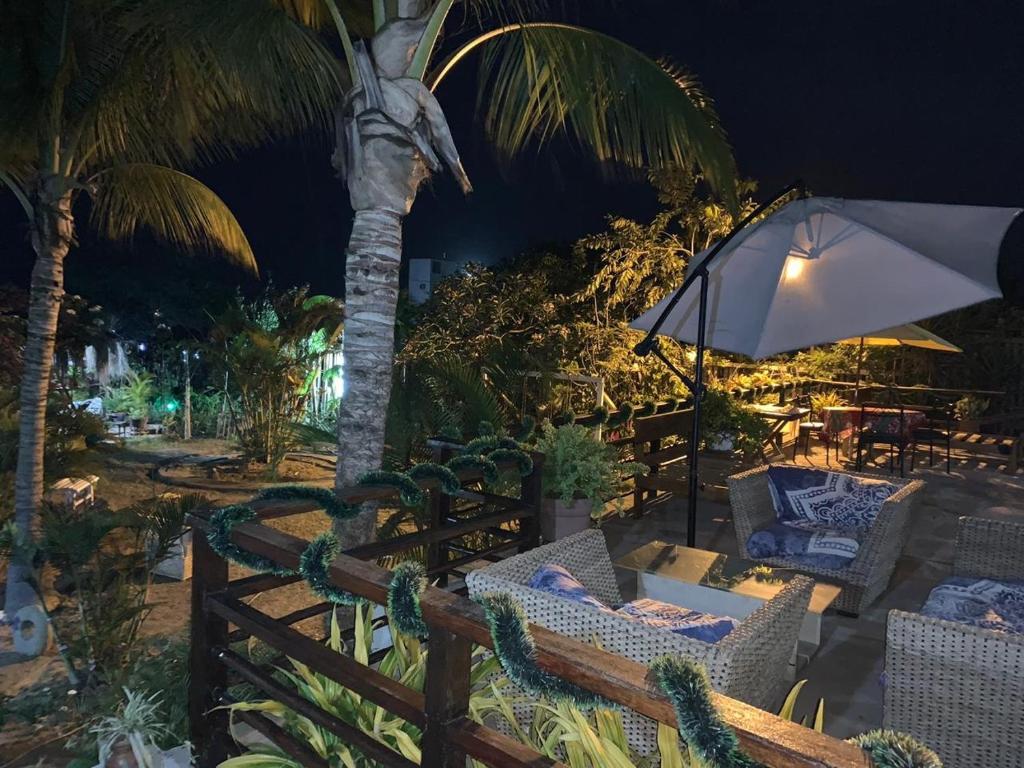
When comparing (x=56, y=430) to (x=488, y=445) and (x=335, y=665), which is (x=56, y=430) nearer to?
(x=488, y=445)

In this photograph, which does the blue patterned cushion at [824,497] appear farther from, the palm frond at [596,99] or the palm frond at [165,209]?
the palm frond at [165,209]

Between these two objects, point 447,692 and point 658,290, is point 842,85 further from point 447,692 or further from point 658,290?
point 447,692

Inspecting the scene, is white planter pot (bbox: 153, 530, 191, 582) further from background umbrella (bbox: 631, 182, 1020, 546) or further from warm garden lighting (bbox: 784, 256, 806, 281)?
warm garden lighting (bbox: 784, 256, 806, 281)

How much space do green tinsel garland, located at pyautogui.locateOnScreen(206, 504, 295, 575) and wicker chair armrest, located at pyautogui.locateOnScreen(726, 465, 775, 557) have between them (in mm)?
2714

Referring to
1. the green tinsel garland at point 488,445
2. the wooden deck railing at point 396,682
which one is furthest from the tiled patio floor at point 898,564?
the wooden deck railing at point 396,682

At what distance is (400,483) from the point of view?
2367 mm

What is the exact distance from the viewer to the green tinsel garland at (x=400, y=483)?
2.35 metres

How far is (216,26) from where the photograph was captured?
2.83 metres

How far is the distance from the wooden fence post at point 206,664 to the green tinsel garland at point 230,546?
58mm

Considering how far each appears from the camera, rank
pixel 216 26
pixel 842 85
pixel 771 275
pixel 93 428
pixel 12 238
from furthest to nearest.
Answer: pixel 12 238, pixel 842 85, pixel 93 428, pixel 771 275, pixel 216 26

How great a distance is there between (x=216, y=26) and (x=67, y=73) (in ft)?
6.63

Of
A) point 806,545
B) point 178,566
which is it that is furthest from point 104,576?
point 806,545

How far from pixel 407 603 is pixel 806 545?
2.86 m

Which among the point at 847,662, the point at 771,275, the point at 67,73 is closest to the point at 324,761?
the point at 847,662
